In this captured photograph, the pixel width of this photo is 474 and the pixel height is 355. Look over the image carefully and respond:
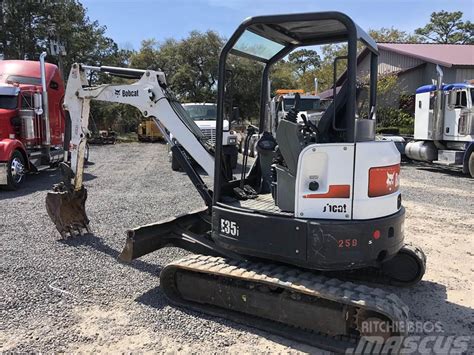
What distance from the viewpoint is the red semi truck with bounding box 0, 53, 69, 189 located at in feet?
34.9

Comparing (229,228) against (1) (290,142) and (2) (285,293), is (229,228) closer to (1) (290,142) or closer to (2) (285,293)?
(2) (285,293)

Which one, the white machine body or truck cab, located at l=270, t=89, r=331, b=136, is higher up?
truck cab, located at l=270, t=89, r=331, b=136

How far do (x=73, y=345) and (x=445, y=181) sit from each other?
11.3 m

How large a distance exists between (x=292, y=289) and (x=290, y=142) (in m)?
1.21

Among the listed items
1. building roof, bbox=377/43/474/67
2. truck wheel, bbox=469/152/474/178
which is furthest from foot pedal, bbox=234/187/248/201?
building roof, bbox=377/43/474/67

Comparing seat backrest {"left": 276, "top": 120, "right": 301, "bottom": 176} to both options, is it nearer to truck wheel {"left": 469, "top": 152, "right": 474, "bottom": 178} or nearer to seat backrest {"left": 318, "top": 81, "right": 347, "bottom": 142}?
seat backrest {"left": 318, "top": 81, "right": 347, "bottom": 142}

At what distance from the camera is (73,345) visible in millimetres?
3529

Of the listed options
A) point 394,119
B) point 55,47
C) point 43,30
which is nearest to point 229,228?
point 394,119

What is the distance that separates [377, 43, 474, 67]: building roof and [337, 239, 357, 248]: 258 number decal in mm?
24054

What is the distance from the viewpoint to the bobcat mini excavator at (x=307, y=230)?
3.46 meters

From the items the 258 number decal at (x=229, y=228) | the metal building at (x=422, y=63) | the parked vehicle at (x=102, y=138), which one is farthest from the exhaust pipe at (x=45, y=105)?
the metal building at (x=422, y=63)

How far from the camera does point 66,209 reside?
6.02 m

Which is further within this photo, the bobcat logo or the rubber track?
the bobcat logo

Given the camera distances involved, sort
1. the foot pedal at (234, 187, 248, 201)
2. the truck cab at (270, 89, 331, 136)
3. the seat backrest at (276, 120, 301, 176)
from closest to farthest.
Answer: the seat backrest at (276, 120, 301, 176)
the truck cab at (270, 89, 331, 136)
the foot pedal at (234, 187, 248, 201)
